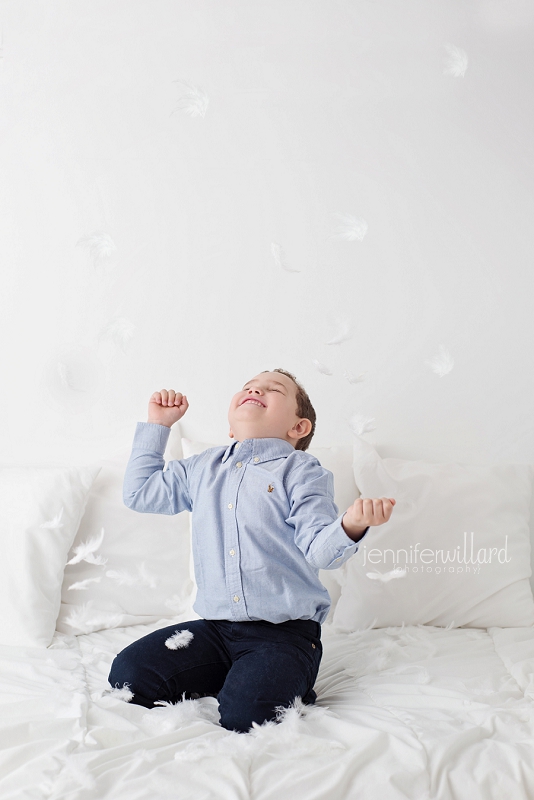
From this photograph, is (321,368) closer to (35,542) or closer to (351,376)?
(351,376)

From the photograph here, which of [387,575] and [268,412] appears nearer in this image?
[268,412]

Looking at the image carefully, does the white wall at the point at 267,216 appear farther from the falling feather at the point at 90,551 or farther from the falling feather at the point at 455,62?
the falling feather at the point at 90,551

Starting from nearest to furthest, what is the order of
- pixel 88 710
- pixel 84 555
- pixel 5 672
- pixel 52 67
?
pixel 88 710, pixel 5 672, pixel 84 555, pixel 52 67

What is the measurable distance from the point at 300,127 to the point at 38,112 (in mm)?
768

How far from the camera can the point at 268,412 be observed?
4.91 ft

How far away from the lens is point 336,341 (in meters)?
2.00

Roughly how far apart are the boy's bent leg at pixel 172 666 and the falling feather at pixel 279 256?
1093mm

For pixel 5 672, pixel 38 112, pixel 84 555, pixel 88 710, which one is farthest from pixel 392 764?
pixel 38 112

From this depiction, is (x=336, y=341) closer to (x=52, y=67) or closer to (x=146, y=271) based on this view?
(x=146, y=271)

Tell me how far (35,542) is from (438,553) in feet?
3.31

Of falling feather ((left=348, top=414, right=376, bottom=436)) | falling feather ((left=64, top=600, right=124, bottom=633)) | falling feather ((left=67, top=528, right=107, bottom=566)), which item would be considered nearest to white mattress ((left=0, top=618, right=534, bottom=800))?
falling feather ((left=64, top=600, right=124, bottom=633))

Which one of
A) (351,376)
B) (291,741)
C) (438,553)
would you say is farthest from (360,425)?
(291,741)

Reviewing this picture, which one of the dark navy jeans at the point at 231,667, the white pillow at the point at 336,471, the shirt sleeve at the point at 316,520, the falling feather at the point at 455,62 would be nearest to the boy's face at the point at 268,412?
the shirt sleeve at the point at 316,520

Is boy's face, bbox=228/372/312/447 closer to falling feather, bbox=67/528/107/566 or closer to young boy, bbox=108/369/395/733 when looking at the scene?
young boy, bbox=108/369/395/733
